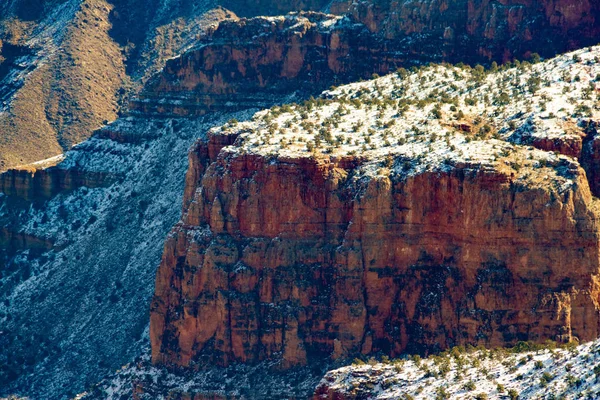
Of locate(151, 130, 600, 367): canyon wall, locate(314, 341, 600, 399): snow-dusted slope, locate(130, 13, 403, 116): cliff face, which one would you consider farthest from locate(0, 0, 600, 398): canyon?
locate(314, 341, 600, 399): snow-dusted slope

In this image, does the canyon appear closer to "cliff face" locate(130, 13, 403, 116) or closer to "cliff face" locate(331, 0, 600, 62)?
"cliff face" locate(331, 0, 600, 62)

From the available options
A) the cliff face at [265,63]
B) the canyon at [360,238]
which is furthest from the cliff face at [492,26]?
the cliff face at [265,63]

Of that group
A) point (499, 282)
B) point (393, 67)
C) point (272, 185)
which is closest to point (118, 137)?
point (393, 67)

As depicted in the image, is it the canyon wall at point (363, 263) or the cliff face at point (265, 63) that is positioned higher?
the cliff face at point (265, 63)

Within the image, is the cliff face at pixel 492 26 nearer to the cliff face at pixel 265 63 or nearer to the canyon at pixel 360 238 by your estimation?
the canyon at pixel 360 238

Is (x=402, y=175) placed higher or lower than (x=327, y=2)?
lower

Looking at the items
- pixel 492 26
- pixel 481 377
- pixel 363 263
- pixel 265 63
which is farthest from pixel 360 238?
pixel 265 63

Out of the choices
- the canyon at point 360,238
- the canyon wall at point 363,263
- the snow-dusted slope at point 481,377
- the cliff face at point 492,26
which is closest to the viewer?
the snow-dusted slope at point 481,377

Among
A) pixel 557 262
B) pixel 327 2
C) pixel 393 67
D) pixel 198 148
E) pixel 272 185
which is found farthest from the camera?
pixel 327 2

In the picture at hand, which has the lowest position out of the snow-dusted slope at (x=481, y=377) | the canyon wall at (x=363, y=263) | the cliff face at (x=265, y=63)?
the snow-dusted slope at (x=481, y=377)

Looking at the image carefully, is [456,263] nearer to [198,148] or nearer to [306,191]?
[306,191]

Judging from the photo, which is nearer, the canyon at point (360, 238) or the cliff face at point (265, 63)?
the canyon at point (360, 238)
